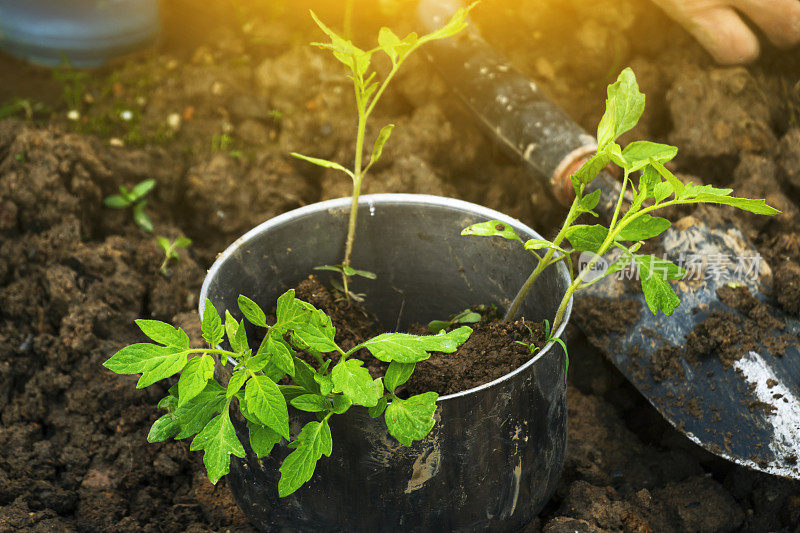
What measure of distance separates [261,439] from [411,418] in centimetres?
24

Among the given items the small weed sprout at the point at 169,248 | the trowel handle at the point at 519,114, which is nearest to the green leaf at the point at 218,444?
the small weed sprout at the point at 169,248

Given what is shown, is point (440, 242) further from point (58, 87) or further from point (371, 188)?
point (58, 87)

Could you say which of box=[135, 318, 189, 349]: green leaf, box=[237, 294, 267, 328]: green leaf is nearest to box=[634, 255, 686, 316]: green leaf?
box=[237, 294, 267, 328]: green leaf

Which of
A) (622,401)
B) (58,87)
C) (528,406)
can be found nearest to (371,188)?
(622,401)

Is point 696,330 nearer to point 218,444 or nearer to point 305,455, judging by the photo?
point 305,455

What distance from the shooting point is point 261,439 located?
1168 millimetres

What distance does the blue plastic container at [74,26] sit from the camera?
9.30 ft

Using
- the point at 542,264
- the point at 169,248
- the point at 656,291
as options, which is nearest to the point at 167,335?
the point at 542,264

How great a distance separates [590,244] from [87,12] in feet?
7.81

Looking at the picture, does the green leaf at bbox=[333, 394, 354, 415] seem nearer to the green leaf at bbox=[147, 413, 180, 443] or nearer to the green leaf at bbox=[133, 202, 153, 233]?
the green leaf at bbox=[147, 413, 180, 443]

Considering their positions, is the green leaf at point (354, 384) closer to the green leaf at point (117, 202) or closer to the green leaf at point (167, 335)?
the green leaf at point (167, 335)

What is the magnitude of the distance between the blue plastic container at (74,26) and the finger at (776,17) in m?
2.19

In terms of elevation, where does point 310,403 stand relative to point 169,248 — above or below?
above

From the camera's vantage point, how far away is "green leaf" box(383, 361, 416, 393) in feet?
3.95
